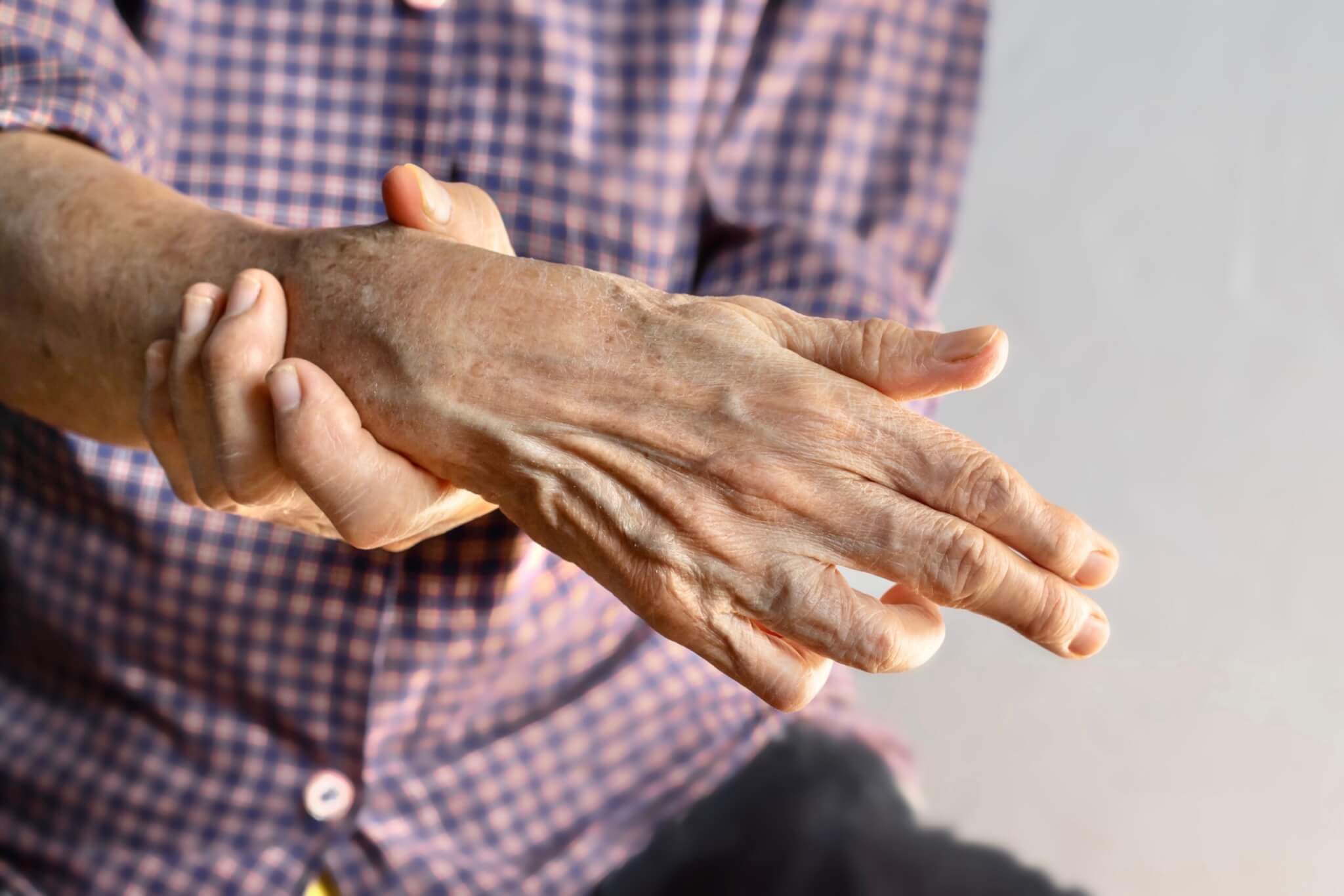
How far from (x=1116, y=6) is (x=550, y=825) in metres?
0.88

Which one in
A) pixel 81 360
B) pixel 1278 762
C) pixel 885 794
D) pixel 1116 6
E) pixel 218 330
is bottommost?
pixel 885 794

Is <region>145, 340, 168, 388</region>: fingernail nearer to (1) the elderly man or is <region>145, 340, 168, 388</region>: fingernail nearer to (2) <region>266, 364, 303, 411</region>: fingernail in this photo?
(1) the elderly man

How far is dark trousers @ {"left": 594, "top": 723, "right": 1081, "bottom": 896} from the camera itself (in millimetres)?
856

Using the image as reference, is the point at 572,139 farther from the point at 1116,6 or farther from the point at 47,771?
the point at 47,771

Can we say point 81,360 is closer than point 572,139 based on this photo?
Yes

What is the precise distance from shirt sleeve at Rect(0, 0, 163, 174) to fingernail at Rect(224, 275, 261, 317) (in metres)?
0.28

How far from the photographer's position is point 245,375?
65cm

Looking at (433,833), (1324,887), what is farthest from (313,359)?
(1324,887)

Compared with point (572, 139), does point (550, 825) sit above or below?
below

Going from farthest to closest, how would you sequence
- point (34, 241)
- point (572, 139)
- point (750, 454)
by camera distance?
point (572, 139), point (34, 241), point (750, 454)

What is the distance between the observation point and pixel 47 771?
0.93 meters

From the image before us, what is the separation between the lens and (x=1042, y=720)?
38.4 inches

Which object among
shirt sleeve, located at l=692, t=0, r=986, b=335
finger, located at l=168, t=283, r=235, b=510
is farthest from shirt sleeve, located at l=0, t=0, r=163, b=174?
shirt sleeve, located at l=692, t=0, r=986, b=335

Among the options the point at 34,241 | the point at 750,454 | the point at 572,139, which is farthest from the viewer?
the point at 572,139
